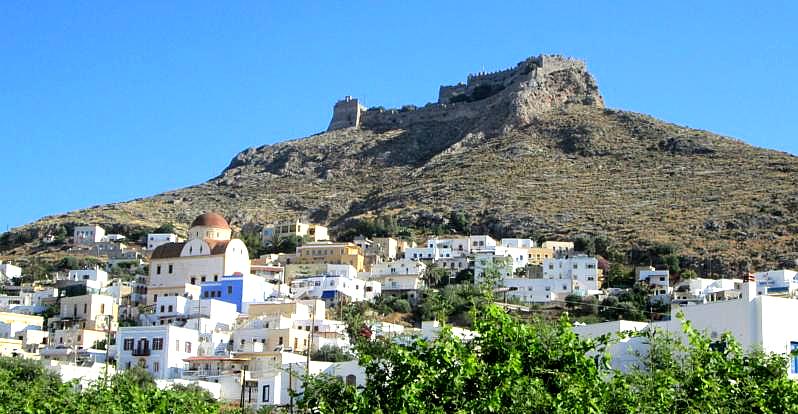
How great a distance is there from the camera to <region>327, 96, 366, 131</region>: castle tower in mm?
140725

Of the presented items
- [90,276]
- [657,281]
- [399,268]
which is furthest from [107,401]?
[399,268]

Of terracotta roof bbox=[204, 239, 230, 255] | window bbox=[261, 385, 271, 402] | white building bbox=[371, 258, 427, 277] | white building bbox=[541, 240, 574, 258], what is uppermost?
white building bbox=[541, 240, 574, 258]

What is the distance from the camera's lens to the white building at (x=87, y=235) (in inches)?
Result: 3952

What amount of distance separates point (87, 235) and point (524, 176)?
36.6 meters

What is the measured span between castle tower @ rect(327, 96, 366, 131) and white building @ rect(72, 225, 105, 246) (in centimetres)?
4338

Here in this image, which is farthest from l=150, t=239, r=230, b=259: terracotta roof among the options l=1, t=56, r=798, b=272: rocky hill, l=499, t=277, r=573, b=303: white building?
l=1, t=56, r=798, b=272: rocky hill

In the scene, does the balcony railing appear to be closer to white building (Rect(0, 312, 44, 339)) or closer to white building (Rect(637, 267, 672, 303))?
white building (Rect(0, 312, 44, 339))

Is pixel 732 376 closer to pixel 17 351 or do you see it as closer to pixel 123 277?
pixel 17 351

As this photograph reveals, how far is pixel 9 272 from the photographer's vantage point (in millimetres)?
87562

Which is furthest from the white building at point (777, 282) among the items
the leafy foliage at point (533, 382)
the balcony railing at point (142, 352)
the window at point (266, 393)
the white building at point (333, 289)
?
the leafy foliage at point (533, 382)

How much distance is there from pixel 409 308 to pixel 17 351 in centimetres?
2302

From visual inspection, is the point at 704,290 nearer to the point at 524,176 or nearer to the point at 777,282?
the point at 777,282

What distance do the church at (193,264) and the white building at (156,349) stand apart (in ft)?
50.6

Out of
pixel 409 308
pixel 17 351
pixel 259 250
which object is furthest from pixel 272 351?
pixel 259 250
